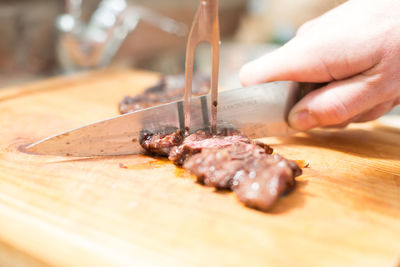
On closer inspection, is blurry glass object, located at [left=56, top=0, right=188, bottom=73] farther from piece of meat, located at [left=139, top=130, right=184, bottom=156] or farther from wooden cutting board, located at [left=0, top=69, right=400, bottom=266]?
piece of meat, located at [left=139, top=130, right=184, bottom=156]

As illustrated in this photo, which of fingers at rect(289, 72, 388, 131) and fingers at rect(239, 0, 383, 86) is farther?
fingers at rect(289, 72, 388, 131)

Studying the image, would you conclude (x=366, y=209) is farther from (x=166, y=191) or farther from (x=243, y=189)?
(x=166, y=191)

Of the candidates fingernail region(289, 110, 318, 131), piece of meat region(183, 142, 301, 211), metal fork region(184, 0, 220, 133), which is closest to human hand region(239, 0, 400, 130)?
fingernail region(289, 110, 318, 131)

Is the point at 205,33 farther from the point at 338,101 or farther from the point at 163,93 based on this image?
the point at 163,93

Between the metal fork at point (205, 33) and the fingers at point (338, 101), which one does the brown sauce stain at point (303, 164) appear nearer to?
the fingers at point (338, 101)

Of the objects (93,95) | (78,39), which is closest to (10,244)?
(93,95)

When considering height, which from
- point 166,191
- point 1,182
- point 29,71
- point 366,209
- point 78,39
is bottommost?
point 366,209
